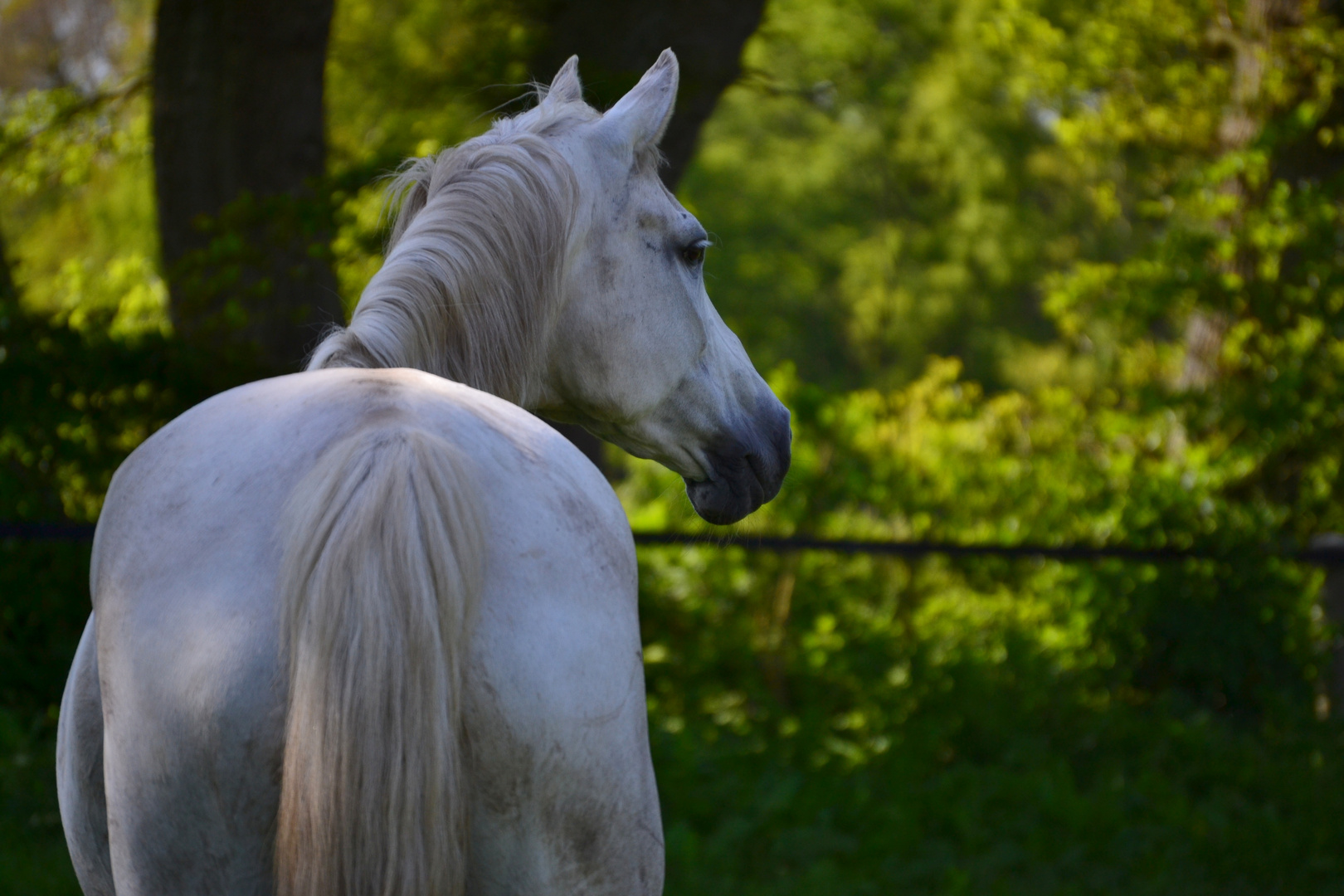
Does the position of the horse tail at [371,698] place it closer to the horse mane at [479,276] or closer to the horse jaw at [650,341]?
the horse mane at [479,276]

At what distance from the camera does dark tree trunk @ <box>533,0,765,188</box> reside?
4.49 m

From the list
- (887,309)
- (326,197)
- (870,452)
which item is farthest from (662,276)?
(887,309)

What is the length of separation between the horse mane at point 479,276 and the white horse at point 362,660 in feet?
0.77

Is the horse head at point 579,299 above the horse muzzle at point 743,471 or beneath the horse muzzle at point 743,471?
above

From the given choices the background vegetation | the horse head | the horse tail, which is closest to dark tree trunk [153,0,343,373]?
the background vegetation

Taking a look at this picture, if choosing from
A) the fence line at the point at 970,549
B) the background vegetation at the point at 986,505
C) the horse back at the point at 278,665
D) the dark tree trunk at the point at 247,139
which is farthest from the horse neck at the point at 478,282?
the dark tree trunk at the point at 247,139

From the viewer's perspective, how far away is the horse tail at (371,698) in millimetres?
1033

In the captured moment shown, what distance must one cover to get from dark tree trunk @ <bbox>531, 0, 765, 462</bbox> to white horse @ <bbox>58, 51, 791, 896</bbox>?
319 centimetres

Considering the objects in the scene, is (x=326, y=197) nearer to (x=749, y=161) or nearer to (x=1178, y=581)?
(x=1178, y=581)

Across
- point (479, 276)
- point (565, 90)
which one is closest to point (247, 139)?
point (565, 90)

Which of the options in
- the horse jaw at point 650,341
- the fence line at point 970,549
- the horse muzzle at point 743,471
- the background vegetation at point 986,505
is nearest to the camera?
the horse jaw at point 650,341

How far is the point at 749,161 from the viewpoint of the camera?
20781 millimetres

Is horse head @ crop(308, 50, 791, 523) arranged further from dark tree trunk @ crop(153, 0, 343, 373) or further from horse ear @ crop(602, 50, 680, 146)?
dark tree trunk @ crop(153, 0, 343, 373)

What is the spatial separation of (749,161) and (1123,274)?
1596cm
